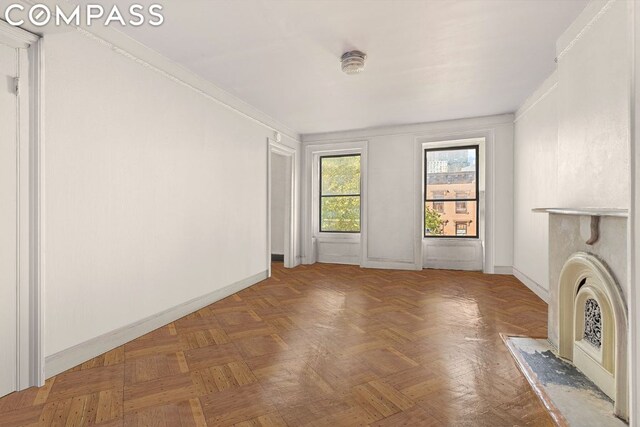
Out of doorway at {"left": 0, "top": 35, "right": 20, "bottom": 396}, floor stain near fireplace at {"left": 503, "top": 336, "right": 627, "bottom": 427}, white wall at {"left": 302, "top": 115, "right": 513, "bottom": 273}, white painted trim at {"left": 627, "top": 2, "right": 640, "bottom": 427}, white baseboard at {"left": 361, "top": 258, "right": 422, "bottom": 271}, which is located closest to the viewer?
white painted trim at {"left": 627, "top": 2, "right": 640, "bottom": 427}

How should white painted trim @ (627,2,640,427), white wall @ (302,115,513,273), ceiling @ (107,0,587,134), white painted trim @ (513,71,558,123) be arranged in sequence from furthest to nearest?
white wall @ (302,115,513,273) < white painted trim @ (513,71,558,123) < ceiling @ (107,0,587,134) < white painted trim @ (627,2,640,427)

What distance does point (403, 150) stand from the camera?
589cm

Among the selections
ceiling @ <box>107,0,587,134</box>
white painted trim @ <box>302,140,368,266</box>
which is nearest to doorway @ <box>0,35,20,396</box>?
ceiling @ <box>107,0,587,134</box>

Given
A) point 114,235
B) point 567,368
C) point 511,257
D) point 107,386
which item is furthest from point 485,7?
point 511,257

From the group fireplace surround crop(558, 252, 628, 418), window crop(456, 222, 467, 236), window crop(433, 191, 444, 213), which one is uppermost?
window crop(433, 191, 444, 213)

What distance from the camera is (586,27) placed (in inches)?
88.4

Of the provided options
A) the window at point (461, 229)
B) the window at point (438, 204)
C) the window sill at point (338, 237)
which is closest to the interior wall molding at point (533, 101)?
the window at point (438, 204)

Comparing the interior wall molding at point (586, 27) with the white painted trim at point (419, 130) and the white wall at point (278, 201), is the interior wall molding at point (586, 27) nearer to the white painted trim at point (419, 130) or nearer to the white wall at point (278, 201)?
the white painted trim at point (419, 130)

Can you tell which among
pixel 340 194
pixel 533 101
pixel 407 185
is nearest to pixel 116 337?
pixel 340 194

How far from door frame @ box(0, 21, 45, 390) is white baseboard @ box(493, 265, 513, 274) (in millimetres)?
5692

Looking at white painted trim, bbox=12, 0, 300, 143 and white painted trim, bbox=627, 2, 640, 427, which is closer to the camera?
white painted trim, bbox=627, 2, 640, 427

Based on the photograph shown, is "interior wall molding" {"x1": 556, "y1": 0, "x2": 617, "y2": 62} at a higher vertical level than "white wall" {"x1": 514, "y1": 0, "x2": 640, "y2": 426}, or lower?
higher

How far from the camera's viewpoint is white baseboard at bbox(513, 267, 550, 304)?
3.85 metres

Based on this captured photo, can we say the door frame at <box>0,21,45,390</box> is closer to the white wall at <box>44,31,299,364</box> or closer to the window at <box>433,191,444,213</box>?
the white wall at <box>44,31,299,364</box>
